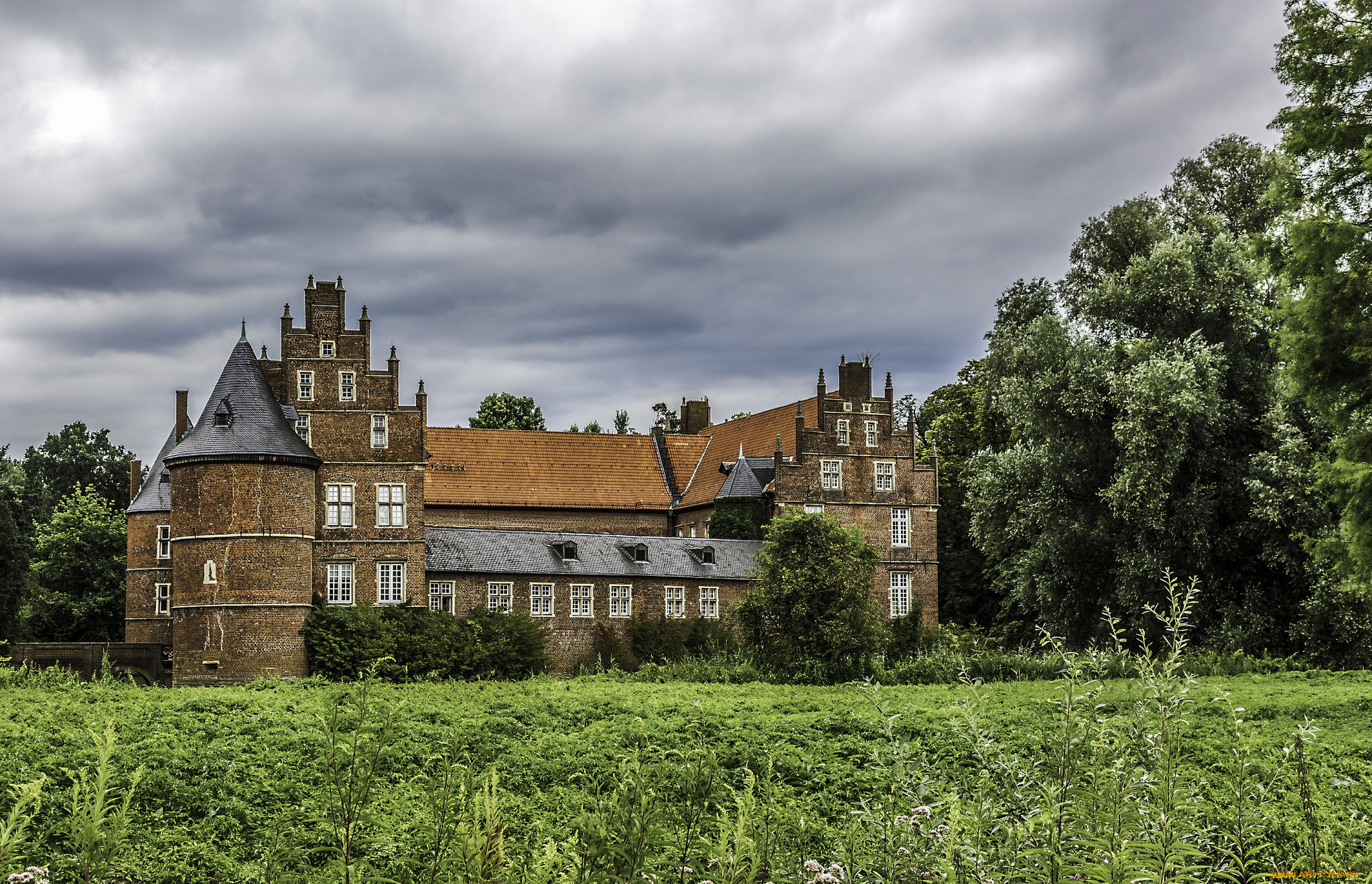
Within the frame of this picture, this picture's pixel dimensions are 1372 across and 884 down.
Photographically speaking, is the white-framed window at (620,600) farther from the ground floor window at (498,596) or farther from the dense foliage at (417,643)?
the dense foliage at (417,643)

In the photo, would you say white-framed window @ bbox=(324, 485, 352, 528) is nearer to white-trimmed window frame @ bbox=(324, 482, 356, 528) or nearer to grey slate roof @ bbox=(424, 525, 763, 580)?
white-trimmed window frame @ bbox=(324, 482, 356, 528)

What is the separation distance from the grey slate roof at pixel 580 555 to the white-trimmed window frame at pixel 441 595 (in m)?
0.47

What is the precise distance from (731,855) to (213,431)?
32.0m

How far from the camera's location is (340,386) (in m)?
35.5

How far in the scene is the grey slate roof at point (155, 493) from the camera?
1618 inches

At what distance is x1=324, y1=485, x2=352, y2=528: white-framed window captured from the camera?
3478 centimetres

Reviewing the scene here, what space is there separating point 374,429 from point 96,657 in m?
9.45

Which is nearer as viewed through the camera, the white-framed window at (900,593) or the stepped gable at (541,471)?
the white-framed window at (900,593)

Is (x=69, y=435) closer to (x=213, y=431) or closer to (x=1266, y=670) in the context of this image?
(x=213, y=431)

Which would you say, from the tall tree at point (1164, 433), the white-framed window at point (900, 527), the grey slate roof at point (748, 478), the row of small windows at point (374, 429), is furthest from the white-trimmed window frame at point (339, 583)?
the white-framed window at point (900, 527)

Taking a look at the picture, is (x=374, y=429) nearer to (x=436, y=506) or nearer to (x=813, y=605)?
(x=436, y=506)

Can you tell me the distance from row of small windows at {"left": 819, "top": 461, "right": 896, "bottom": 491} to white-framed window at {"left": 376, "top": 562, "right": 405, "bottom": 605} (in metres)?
15.2

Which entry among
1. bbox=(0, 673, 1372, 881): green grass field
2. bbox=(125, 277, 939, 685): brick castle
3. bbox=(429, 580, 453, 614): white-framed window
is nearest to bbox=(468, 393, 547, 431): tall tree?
bbox=(125, 277, 939, 685): brick castle

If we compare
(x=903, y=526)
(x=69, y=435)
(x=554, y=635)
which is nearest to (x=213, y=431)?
(x=554, y=635)
